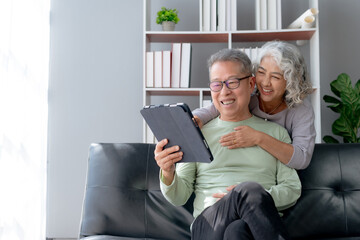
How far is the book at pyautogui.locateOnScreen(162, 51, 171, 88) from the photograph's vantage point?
3045mm

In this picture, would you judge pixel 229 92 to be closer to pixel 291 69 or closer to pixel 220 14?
pixel 291 69

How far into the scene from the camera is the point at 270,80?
76.1 inches

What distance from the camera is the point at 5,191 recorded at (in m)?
2.25

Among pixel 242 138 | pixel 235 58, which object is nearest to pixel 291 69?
pixel 235 58

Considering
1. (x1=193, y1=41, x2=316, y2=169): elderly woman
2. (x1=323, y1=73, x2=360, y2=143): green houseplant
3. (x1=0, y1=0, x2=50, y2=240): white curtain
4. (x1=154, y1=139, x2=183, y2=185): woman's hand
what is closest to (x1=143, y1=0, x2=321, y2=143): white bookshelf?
(x1=323, y1=73, x2=360, y2=143): green houseplant

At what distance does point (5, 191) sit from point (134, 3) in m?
1.88

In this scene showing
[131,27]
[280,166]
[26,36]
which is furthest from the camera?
[131,27]

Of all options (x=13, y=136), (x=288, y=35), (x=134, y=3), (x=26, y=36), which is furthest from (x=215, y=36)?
(x=13, y=136)

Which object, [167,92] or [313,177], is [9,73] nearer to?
[167,92]

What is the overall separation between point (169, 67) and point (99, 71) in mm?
702

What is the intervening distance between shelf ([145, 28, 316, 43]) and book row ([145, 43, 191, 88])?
13cm

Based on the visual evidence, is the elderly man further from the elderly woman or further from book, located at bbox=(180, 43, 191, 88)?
book, located at bbox=(180, 43, 191, 88)

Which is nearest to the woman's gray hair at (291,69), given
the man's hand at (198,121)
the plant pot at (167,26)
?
the man's hand at (198,121)

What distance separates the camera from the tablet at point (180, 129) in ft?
4.88
